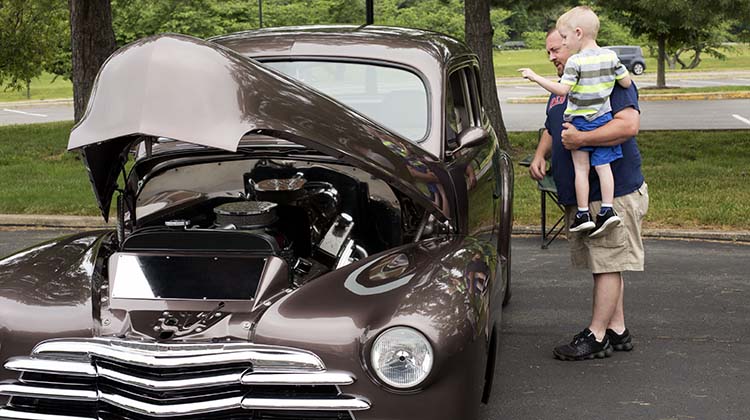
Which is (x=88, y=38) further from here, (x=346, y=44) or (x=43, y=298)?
(x=43, y=298)

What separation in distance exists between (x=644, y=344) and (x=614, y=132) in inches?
55.0

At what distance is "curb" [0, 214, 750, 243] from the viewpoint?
8266mm

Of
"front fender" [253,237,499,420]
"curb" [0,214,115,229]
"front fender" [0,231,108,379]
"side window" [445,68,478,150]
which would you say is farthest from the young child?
"curb" [0,214,115,229]

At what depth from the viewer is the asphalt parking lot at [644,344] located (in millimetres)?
4559

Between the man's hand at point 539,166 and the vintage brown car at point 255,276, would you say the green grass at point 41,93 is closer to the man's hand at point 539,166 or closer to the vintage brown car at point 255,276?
the man's hand at point 539,166

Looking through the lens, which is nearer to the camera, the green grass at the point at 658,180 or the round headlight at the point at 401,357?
the round headlight at the point at 401,357

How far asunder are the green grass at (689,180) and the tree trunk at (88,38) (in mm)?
6043

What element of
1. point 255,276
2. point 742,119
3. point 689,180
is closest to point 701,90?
point 742,119

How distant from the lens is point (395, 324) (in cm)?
325

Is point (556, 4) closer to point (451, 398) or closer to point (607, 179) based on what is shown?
point (607, 179)

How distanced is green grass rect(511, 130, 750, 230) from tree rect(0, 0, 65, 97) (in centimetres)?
1032

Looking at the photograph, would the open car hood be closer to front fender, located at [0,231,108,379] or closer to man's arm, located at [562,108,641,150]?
front fender, located at [0,231,108,379]

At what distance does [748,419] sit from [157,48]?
119 inches

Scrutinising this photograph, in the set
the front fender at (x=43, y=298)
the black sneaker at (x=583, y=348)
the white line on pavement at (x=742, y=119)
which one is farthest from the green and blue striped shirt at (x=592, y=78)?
the white line on pavement at (x=742, y=119)
